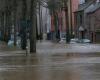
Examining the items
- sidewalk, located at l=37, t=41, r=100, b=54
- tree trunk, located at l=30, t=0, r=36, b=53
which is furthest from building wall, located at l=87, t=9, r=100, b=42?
tree trunk, located at l=30, t=0, r=36, b=53

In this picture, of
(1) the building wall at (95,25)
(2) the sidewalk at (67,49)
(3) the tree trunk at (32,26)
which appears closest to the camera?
(3) the tree trunk at (32,26)

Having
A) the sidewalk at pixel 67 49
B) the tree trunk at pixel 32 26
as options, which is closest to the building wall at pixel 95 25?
the sidewalk at pixel 67 49

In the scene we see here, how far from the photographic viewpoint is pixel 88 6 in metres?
107

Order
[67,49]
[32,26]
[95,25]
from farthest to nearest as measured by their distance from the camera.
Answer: [95,25], [67,49], [32,26]

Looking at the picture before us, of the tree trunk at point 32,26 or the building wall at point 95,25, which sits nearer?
the tree trunk at point 32,26

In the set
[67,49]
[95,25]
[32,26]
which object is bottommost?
[67,49]

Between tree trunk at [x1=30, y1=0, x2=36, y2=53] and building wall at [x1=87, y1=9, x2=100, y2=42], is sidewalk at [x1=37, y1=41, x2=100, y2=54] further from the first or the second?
building wall at [x1=87, y1=9, x2=100, y2=42]

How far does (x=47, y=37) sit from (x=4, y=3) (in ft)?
320

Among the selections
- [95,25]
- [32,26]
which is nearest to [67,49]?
[32,26]

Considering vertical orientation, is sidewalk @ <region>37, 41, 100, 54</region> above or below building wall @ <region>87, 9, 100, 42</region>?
below

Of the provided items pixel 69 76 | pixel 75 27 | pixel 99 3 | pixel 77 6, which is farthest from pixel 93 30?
pixel 69 76

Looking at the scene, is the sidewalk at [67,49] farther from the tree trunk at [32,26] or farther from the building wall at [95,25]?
the building wall at [95,25]

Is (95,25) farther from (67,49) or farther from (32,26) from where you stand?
(32,26)

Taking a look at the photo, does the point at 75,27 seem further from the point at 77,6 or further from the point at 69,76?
the point at 69,76
